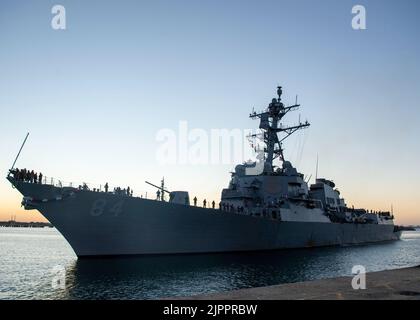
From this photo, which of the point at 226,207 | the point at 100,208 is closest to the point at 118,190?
the point at 100,208

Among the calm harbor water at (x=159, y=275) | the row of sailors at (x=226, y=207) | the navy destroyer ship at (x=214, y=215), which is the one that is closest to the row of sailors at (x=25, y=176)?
the navy destroyer ship at (x=214, y=215)

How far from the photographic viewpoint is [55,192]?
20984 millimetres

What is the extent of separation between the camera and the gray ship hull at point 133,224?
21016mm

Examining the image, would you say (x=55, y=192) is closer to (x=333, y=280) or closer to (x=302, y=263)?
(x=302, y=263)

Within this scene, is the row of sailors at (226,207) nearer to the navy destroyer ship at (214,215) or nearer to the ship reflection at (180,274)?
the navy destroyer ship at (214,215)

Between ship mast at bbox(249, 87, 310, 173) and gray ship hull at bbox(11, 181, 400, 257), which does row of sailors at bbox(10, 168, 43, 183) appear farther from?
ship mast at bbox(249, 87, 310, 173)

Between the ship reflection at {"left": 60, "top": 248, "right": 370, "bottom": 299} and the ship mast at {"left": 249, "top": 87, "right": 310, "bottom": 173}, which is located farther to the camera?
the ship mast at {"left": 249, "top": 87, "right": 310, "bottom": 173}

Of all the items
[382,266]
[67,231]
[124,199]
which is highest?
[124,199]

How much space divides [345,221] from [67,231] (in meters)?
31.6

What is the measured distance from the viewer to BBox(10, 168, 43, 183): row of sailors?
2050cm

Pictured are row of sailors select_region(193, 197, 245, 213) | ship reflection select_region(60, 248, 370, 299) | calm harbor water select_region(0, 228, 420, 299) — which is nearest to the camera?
calm harbor water select_region(0, 228, 420, 299)

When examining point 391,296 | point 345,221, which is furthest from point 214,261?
point 345,221

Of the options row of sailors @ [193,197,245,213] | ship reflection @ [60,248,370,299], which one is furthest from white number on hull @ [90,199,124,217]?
row of sailors @ [193,197,245,213]

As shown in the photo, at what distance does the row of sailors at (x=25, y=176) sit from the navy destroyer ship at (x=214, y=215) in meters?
0.05
